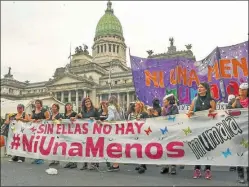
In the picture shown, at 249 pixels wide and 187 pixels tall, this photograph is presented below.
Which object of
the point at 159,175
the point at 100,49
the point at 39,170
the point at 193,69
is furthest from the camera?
the point at 100,49

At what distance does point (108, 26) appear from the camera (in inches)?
3317

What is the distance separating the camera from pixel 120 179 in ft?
17.8

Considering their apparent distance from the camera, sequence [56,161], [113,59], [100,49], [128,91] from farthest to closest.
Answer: [100,49] → [113,59] → [128,91] → [56,161]

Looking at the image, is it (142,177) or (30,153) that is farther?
(30,153)

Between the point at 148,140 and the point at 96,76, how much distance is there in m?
65.5

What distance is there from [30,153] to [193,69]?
6326 mm

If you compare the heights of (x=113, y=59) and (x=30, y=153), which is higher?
(x=113, y=59)

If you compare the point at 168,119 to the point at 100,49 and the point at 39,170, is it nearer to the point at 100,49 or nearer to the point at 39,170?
the point at 39,170

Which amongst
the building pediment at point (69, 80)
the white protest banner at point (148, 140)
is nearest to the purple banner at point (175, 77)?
the white protest banner at point (148, 140)

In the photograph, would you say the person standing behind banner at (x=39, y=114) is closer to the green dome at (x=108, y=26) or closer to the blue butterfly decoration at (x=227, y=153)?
the blue butterfly decoration at (x=227, y=153)

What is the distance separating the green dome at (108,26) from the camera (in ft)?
274

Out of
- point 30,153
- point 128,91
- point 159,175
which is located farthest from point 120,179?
point 128,91

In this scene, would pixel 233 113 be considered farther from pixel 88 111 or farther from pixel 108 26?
pixel 108 26

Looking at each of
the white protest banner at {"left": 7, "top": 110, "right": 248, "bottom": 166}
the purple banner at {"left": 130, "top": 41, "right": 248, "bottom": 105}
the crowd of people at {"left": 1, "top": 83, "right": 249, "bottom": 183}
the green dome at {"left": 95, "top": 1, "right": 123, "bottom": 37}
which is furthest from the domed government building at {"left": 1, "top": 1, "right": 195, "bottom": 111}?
the white protest banner at {"left": 7, "top": 110, "right": 248, "bottom": 166}
